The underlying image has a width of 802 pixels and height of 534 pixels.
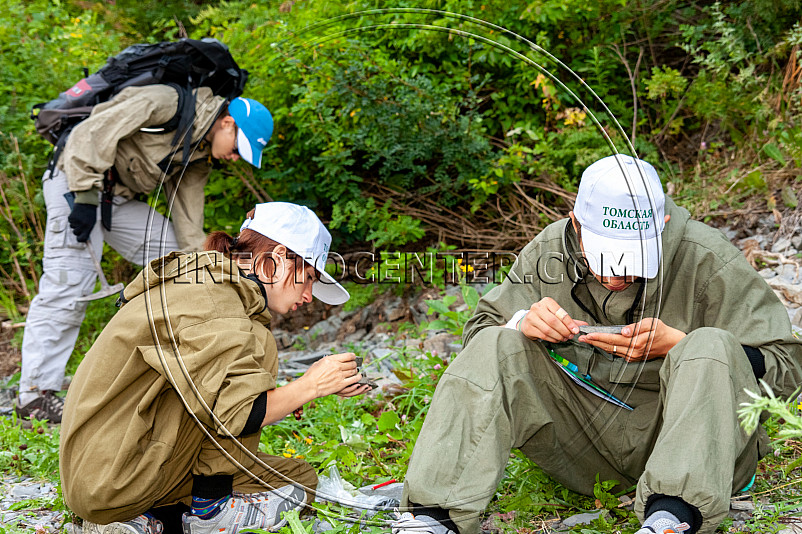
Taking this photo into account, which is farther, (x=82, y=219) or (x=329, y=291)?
(x=82, y=219)

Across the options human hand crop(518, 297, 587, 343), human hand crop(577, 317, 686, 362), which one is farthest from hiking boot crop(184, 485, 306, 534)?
human hand crop(577, 317, 686, 362)

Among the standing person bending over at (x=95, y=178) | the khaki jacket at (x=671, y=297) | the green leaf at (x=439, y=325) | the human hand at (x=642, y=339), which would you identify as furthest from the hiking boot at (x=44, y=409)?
the human hand at (x=642, y=339)

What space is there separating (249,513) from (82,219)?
2.38 meters

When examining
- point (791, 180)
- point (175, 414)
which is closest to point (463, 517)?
point (175, 414)

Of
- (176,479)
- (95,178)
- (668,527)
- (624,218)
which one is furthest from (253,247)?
(95,178)

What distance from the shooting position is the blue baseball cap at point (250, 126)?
4180mm

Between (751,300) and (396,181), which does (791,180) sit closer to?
(396,181)

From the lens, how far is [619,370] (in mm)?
2170

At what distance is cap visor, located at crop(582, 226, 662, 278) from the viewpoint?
2041 mm

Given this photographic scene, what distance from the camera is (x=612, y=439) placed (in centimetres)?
217

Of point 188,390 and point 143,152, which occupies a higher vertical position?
point 143,152

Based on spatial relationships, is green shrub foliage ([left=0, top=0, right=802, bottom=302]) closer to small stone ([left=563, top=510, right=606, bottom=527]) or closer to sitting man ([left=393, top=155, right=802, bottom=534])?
sitting man ([left=393, top=155, right=802, bottom=534])

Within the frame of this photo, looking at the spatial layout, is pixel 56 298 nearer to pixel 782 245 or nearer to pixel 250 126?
pixel 250 126

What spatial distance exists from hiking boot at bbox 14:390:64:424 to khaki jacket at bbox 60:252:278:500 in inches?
79.9
